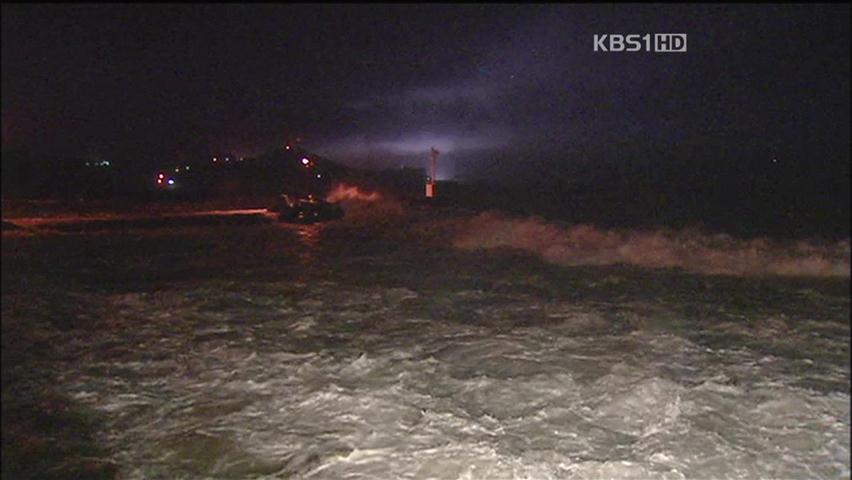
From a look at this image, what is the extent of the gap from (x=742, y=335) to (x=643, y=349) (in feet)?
6.11

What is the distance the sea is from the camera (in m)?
4.88

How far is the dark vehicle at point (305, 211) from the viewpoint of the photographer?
2870cm

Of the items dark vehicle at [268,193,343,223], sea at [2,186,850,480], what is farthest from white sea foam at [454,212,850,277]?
dark vehicle at [268,193,343,223]

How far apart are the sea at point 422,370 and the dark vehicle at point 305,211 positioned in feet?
41.5

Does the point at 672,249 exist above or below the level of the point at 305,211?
below

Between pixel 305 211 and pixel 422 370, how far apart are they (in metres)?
23.0

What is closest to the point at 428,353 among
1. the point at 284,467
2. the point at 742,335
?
the point at 284,467

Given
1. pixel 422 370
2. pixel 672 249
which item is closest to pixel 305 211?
pixel 672 249

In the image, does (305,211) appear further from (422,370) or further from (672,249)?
(422,370)

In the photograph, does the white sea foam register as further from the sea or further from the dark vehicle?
the dark vehicle

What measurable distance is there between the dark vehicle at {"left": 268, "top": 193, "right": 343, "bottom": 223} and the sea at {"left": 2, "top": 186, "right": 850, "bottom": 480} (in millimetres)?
12660

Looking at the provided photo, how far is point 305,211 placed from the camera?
29.2 meters

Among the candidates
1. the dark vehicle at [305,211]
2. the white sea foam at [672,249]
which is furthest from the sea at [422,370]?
the dark vehicle at [305,211]

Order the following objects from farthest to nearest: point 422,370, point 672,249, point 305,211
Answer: point 305,211, point 672,249, point 422,370
